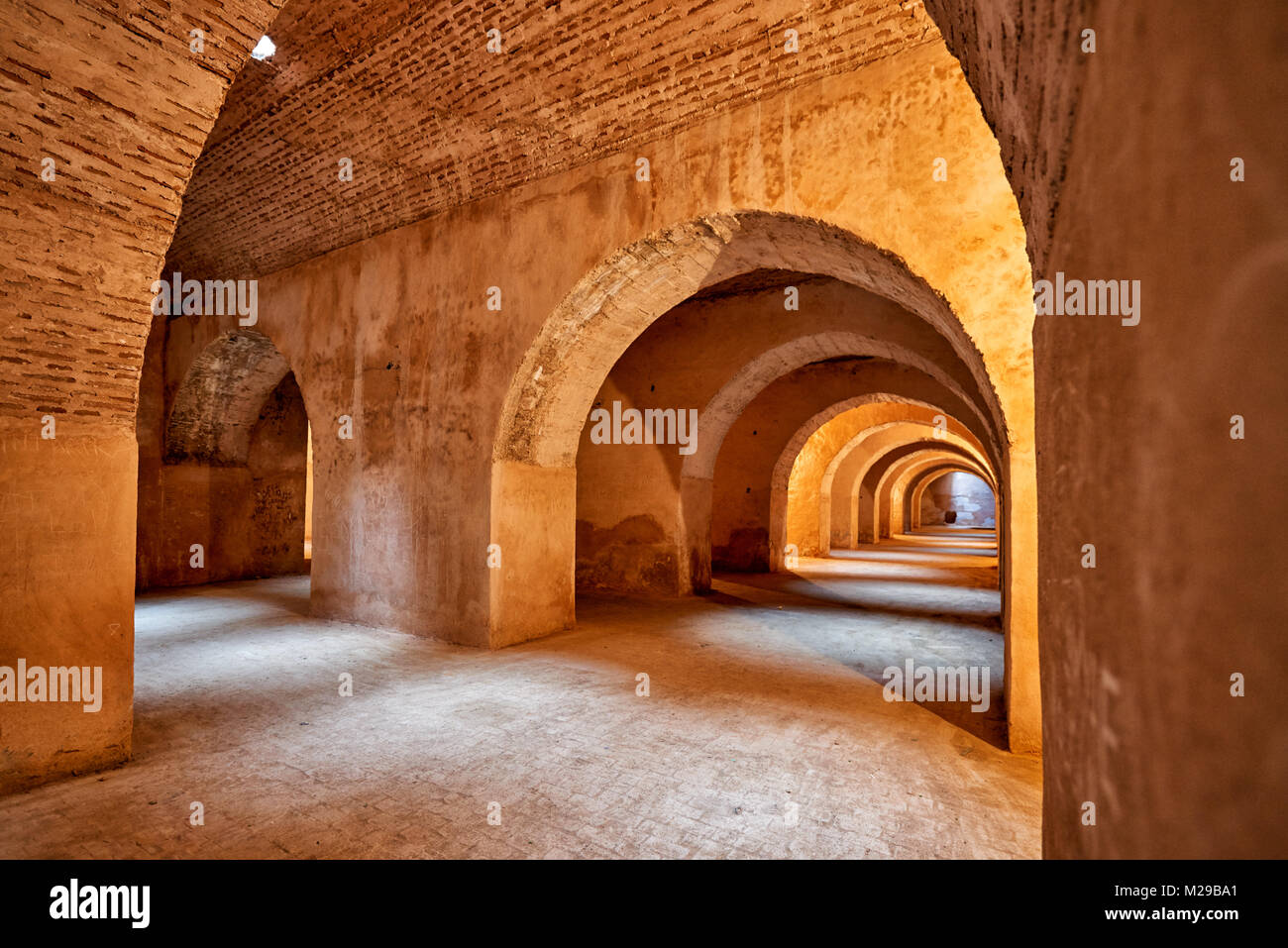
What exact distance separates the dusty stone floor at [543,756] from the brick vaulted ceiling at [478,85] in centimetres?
473

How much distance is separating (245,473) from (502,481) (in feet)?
24.6

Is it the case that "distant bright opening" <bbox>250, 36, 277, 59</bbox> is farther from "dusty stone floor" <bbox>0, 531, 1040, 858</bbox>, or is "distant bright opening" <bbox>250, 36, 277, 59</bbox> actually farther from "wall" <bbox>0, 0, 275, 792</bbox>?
"dusty stone floor" <bbox>0, 531, 1040, 858</bbox>

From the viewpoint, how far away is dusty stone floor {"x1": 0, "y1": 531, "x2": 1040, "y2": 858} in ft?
9.64

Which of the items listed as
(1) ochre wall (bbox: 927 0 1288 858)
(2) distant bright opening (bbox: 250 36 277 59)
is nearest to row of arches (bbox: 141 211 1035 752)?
(2) distant bright opening (bbox: 250 36 277 59)

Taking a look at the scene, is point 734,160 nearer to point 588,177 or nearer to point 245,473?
point 588,177

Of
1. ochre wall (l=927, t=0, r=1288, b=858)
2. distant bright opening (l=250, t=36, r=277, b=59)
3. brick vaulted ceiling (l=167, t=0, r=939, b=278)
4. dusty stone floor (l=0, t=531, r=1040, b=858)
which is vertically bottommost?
dusty stone floor (l=0, t=531, r=1040, b=858)

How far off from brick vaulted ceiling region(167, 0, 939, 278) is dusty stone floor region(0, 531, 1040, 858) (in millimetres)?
4733

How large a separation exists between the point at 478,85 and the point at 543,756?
17.3ft

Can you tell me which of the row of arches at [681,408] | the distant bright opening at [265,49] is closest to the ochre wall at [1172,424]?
the row of arches at [681,408]

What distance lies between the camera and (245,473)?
1143 centimetres

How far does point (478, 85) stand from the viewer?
5.41 meters

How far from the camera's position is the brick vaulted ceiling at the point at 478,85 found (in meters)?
4.57

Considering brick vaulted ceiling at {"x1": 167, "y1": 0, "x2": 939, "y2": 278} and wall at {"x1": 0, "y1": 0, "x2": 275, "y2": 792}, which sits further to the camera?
brick vaulted ceiling at {"x1": 167, "y1": 0, "x2": 939, "y2": 278}

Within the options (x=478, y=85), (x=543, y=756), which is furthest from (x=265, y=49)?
(x=543, y=756)
